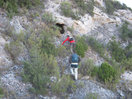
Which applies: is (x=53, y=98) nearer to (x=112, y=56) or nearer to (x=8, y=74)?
(x=8, y=74)

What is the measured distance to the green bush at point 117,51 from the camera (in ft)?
31.5

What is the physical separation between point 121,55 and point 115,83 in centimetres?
386

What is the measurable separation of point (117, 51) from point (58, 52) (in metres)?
4.80

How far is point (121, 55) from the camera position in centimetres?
985

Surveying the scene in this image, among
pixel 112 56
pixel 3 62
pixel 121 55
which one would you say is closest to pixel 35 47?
pixel 3 62

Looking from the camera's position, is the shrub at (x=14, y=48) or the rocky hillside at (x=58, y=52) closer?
the rocky hillside at (x=58, y=52)

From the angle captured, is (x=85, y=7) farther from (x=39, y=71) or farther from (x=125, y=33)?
(x=39, y=71)

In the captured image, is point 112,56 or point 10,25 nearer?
point 10,25

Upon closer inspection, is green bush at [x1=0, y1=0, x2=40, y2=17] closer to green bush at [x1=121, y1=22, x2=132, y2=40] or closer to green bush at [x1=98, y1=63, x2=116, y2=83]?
green bush at [x1=98, y1=63, x2=116, y2=83]

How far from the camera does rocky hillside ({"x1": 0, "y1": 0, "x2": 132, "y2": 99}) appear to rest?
5473 mm

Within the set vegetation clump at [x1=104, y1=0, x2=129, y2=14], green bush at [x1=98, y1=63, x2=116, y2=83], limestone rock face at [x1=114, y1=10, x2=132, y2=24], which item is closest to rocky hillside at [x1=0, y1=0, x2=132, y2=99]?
green bush at [x1=98, y1=63, x2=116, y2=83]

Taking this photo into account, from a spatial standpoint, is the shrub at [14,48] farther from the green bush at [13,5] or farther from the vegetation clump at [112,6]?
the vegetation clump at [112,6]

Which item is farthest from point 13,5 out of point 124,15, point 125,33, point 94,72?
point 124,15

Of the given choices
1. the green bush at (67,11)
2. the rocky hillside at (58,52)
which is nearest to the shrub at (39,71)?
the rocky hillside at (58,52)
